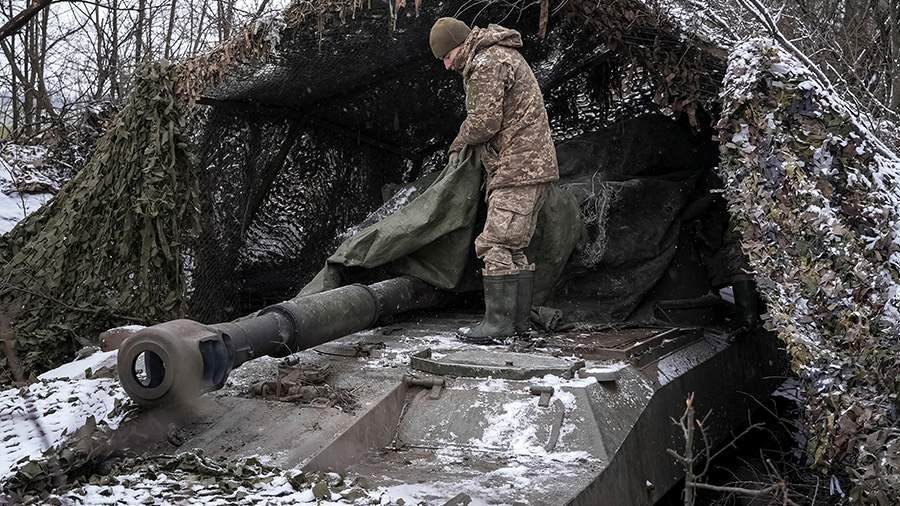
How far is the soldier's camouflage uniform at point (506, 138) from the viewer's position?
543 cm

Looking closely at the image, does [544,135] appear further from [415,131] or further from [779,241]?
[415,131]

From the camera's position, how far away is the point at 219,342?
12.3 feet

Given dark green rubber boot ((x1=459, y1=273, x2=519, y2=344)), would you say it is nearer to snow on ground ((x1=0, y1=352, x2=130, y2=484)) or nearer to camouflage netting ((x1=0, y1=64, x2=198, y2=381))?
snow on ground ((x1=0, y1=352, x2=130, y2=484))

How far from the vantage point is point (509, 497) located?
3318 mm

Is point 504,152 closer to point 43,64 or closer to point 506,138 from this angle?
point 506,138

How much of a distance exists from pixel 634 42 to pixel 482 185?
1.35 m

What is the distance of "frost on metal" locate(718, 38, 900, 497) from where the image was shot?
4.00 metres

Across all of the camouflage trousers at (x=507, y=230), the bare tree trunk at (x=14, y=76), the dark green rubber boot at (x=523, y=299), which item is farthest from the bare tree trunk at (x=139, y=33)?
the dark green rubber boot at (x=523, y=299)

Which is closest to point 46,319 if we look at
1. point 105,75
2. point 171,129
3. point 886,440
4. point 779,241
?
point 171,129

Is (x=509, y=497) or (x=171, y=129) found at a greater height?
(x=171, y=129)

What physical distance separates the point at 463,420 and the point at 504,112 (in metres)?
2.20

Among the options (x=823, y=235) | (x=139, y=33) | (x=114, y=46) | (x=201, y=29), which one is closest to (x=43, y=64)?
(x=114, y=46)

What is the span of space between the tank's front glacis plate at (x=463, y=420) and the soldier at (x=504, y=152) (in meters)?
0.46

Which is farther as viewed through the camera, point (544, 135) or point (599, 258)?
point (599, 258)
